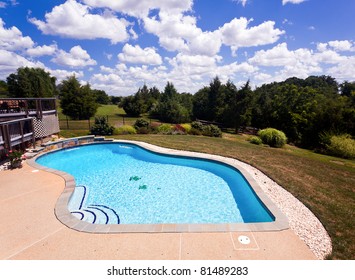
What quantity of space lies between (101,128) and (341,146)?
22.4 meters

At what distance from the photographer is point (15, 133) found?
1255 centimetres

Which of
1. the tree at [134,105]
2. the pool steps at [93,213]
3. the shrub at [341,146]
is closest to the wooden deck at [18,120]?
the pool steps at [93,213]

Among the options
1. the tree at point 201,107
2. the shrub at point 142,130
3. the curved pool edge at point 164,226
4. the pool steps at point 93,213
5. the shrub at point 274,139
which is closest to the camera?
the curved pool edge at point 164,226

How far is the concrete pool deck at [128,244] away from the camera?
460 cm

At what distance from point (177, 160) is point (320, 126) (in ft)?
64.9

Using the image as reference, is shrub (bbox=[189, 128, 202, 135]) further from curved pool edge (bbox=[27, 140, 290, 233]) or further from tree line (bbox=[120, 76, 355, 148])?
curved pool edge (bbox=[27, 140, 290, 233])

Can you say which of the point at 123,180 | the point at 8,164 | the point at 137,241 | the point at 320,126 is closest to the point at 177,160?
the point at 123,180

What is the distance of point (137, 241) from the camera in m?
5.05

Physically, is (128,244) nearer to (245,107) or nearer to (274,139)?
(274,139)

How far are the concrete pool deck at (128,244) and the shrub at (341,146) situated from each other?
17038 mm

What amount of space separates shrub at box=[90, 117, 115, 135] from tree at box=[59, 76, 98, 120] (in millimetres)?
5943

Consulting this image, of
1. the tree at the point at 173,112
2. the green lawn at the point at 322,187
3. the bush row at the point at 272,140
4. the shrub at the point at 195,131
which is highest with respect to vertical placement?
the tree at the point at 173,112

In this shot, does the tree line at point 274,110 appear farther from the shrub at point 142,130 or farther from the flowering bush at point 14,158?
the flowering bush at point 14,158
